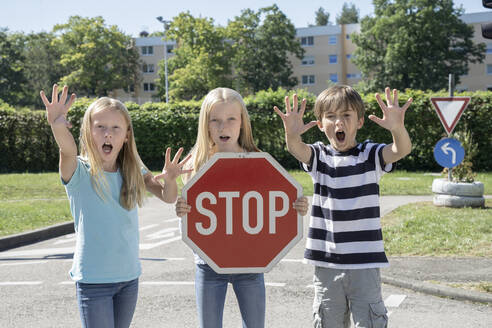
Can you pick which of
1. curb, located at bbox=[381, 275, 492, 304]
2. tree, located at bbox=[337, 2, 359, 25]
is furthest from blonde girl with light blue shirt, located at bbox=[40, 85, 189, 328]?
tree, located at bbox=[337, 2, 359, 25]

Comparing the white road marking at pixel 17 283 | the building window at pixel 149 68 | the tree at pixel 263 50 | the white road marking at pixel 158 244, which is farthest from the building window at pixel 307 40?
the white road marking at pixel 17 283

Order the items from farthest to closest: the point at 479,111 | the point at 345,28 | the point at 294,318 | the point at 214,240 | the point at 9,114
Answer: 1. the point at 345,28
2. the point at 9,114
3. the point at 479,111
4. the point at 294,318
5. the point at 214,240

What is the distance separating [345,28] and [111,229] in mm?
72247

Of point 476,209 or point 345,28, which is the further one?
point 345,28

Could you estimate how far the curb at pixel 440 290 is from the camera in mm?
5105

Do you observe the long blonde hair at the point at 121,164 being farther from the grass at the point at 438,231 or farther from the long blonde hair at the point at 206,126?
the grass at the point at 438,231

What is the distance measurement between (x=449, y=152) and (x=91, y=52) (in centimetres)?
5639

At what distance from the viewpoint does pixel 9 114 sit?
24.2 meters

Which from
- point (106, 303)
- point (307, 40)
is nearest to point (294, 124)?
point (106, 303)

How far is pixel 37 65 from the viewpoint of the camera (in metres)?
66.1

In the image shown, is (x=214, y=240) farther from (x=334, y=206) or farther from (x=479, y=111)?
(x=479, y=111)

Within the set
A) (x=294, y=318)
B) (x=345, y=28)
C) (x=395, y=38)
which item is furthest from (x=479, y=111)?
(x=345, y=28)

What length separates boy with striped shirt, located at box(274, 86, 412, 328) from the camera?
288 centimetres

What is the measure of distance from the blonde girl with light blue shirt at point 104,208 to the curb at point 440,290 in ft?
11.5
